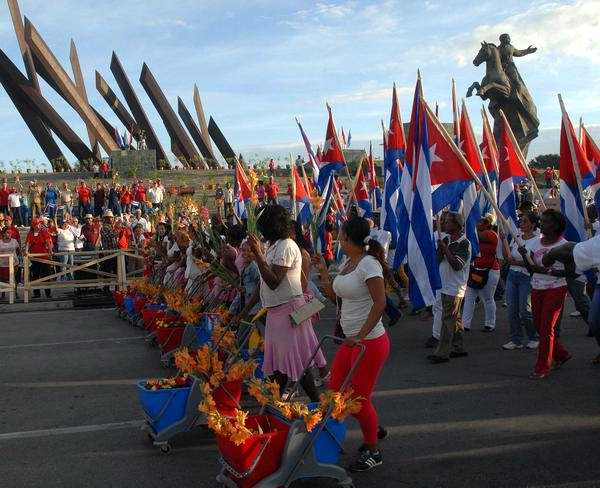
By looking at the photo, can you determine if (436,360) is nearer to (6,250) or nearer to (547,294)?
(547,294)

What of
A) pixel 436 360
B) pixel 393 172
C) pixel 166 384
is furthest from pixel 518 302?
pixel 166 384

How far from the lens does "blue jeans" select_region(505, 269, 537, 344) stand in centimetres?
762

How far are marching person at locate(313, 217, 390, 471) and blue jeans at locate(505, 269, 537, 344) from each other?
3699mm

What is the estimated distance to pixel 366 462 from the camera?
4309 mm

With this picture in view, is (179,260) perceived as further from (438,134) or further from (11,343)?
(438,134)

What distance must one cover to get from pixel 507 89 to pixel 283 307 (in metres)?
28.2

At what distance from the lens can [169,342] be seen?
7.41 metres

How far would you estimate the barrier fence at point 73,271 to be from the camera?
1393cm

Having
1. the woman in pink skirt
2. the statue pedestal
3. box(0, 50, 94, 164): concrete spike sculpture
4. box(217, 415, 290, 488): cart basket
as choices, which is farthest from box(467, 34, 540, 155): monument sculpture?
box(217, 415, 290, 488): cart basket

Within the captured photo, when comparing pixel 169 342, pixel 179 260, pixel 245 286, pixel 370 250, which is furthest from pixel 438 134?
pixel 179 260

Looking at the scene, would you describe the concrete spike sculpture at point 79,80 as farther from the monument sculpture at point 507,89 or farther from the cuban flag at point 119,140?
the monument sculpture at point 507,89

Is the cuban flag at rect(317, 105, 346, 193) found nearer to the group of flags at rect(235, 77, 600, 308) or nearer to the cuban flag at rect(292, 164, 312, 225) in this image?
the cuban flag at rect(292, 164, 312, 225)

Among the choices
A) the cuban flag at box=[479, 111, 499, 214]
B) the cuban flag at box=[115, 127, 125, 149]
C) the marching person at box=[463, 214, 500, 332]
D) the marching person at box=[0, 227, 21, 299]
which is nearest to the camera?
the marching person at box=[463, 214, 500, 332]

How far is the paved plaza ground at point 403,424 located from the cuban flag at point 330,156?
4834mm
